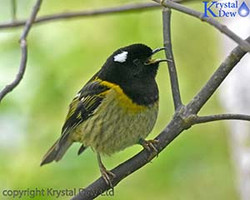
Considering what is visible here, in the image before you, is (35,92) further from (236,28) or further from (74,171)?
(236,28)

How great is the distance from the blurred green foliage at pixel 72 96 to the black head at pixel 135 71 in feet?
3.52

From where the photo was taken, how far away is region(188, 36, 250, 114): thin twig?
262 cm

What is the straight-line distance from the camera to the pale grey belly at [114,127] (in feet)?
12.0

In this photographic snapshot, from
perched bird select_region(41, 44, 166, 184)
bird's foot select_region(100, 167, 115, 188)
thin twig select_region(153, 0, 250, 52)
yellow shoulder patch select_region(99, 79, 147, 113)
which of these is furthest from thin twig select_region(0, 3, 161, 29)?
thin twig select_region(153, 0, 250, 52)

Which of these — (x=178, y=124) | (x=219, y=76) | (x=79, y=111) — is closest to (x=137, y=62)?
(x=79, y=111)

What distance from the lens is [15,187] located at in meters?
4.64

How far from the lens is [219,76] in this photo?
8.85 feet

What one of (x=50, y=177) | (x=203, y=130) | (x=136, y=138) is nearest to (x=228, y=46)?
(x=136, y=138)

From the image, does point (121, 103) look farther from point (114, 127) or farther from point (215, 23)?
point (215, 23)

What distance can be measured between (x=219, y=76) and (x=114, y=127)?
1.15 metres

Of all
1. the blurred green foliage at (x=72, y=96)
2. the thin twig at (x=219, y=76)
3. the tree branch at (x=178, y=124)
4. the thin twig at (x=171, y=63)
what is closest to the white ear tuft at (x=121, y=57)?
the thin twig at (x=171, y=63)

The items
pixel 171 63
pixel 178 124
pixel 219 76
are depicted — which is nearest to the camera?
pixel 219 76

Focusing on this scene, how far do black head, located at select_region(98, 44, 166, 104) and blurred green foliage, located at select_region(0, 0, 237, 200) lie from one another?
1074 mm

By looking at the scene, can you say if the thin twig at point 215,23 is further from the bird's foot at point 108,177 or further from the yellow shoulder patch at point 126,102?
the yellow shoulder patch at point 126,102
